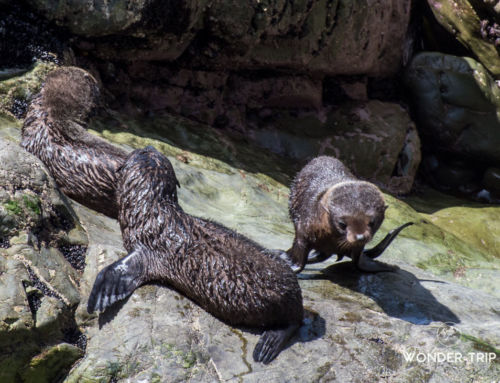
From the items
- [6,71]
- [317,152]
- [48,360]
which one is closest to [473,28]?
[317,152]

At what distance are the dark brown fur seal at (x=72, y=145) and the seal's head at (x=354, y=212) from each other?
1822 millimetres

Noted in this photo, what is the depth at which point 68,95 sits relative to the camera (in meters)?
5.18

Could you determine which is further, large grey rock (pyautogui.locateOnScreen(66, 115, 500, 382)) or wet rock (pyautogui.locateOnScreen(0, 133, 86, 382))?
large grey rock (pyautogui.locateOnScreen(66, 115, 500, 382))

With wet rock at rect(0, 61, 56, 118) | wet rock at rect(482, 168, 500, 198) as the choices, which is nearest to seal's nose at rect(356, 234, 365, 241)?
wet rock at rect(0, 61, 56, 118)

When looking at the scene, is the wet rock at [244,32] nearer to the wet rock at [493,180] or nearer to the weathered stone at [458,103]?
the weathered stone at [458,103]

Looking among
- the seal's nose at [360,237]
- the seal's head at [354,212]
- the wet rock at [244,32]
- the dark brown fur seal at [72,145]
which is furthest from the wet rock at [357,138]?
the seal's nose at [360,237]

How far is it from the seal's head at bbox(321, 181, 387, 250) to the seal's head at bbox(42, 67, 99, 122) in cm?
239

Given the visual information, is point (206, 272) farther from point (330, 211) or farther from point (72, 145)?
point (72, 145)

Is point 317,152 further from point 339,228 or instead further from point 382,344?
point 382,344

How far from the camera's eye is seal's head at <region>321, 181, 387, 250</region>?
425 cm

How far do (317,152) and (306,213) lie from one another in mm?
4540

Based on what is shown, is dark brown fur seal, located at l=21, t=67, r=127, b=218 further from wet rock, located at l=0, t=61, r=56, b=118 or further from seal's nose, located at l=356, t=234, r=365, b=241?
seal's nose, located at l=356, t=234, r=365, b=241

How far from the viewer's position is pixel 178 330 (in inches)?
134

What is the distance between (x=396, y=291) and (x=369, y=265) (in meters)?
0.41
